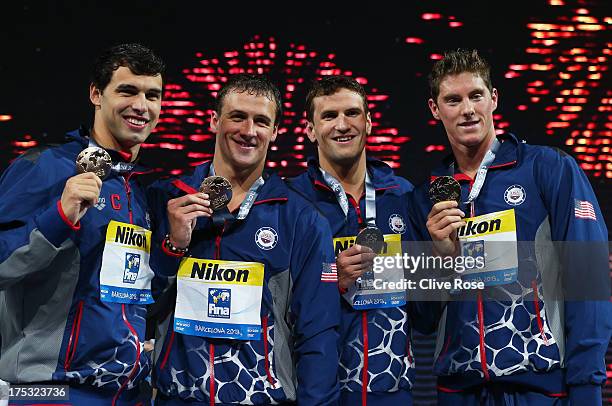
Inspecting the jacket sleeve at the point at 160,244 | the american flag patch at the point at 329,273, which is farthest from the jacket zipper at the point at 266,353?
the jacket sleeve at the point at 160,244

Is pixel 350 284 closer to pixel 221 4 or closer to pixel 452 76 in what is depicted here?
pixel 452 76

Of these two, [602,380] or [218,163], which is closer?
[602,380]

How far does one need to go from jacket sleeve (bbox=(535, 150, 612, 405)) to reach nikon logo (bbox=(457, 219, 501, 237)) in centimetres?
19

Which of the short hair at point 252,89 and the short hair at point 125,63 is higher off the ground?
the short hair at point 125,63

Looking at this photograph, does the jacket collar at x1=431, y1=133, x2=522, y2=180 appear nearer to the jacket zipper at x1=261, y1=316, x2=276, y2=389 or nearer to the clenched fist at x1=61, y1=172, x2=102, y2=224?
the jacket zipper at x1=261, y1=316, x2=276, y2=389

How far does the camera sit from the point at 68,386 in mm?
2539

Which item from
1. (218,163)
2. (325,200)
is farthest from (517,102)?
(218,163)

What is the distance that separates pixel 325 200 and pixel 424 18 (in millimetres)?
1801

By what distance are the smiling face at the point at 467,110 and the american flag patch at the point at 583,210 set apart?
0.42 metres

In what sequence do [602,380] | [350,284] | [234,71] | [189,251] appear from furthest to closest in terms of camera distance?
1. [234,71]
2. [350,284]
3. [189,251]
4. [602,380]

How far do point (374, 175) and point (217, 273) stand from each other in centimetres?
81

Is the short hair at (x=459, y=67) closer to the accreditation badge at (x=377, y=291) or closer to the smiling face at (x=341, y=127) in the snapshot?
the smiling face at (x=341, y=127)

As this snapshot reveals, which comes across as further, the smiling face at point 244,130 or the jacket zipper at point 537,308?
the smiling face at point 244,130

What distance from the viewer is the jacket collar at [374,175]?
304 cm
